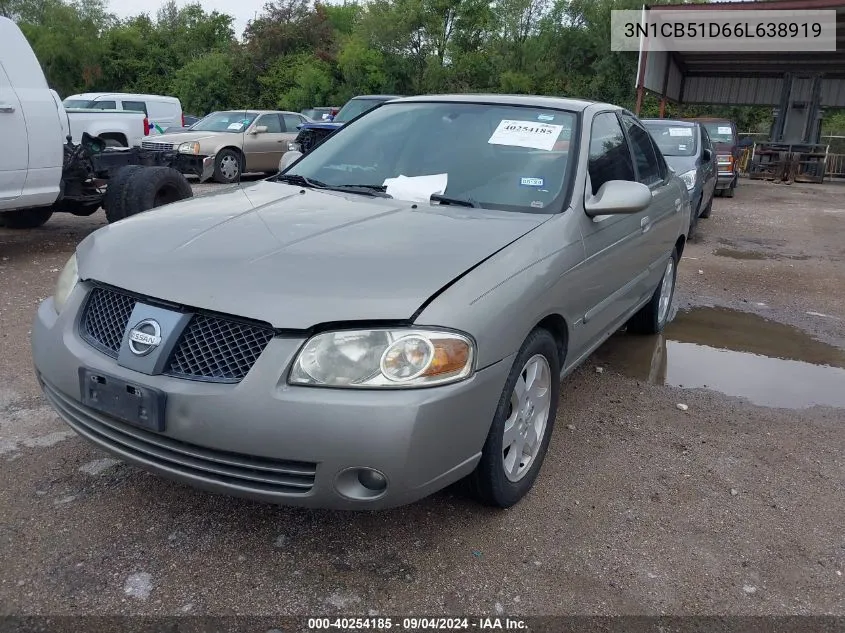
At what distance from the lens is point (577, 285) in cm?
321

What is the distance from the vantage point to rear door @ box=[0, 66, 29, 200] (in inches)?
244

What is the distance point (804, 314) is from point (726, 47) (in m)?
18.4

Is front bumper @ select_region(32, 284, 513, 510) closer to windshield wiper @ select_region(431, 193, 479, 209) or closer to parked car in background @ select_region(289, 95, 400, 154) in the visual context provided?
windshield wiper @ select_region(431, 193, 479, 209)

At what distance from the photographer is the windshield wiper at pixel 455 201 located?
3.28 m

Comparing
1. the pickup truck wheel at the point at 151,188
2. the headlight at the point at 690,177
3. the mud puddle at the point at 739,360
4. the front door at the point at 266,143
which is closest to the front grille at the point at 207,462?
the mud puddle at the point at 739,360

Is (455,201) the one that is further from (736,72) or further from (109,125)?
(736,72)

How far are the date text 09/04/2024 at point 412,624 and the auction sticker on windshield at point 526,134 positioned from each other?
7.21 feet

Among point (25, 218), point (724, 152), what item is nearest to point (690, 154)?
point (724, 152)

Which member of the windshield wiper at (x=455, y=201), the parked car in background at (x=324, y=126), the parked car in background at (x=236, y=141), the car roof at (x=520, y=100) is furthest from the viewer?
the parked car in background at (x=324, y=126)

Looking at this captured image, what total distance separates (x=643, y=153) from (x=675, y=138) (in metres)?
6.08

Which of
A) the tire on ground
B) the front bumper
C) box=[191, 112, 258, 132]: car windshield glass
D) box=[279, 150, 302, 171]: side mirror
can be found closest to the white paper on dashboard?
box=[279, 150, 302, 171]: side mirror

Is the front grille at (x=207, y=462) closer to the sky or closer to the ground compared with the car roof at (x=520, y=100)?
closer to the ground

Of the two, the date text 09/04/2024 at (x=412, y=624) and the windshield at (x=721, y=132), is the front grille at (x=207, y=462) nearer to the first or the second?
Result: the date text 09/04/2024 at (x=412, y=624)

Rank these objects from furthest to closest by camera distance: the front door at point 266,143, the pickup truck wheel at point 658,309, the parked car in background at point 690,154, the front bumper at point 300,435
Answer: the front door at point 266,143 → the parked car in background at point 690,154 → the pickup truck wheel at point 658,309 → the front bumper at point 300,435
